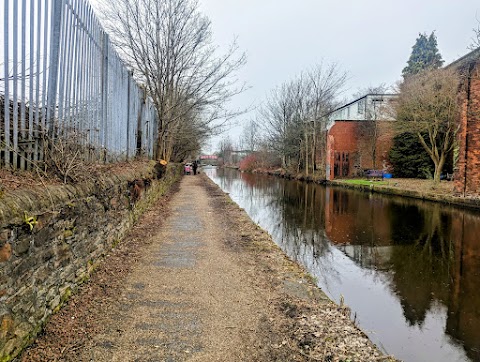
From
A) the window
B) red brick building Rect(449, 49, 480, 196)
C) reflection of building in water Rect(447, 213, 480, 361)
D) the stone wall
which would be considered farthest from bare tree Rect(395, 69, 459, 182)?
the stone wall

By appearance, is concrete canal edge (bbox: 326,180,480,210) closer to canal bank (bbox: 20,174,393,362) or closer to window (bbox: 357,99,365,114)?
canal bank (bbox: 20,174,393,362)

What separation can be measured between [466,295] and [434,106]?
1648 centimetres

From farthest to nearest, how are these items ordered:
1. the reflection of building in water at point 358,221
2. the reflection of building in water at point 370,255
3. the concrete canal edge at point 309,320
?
the reflection of building in water at point 358,221 < the reflection of building in water at point 370,255 < the concrete canal edge at point 309,320

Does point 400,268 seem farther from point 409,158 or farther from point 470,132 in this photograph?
point 409,158

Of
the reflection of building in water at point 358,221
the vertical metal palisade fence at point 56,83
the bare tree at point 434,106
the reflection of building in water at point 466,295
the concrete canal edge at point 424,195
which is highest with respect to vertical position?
the bare tree at point 434,106

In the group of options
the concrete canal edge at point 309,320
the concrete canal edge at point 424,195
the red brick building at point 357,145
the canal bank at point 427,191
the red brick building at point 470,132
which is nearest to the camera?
the concrete canal edge at point 309,320

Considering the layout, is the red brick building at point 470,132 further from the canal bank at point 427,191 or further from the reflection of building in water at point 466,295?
the reflection of building in water at point 466,295

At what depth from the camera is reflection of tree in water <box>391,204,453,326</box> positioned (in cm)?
555

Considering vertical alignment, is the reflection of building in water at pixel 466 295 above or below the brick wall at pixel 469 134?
below

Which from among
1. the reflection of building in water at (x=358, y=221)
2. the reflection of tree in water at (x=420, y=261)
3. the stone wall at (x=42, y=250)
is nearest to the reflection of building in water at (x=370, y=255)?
the reflection of tree in water at (x=420, y=261)

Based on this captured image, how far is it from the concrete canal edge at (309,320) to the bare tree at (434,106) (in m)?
17.3

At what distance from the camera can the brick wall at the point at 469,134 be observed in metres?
15.2

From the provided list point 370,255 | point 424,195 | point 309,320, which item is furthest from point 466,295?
point 424,195

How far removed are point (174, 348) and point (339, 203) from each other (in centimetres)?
1501
